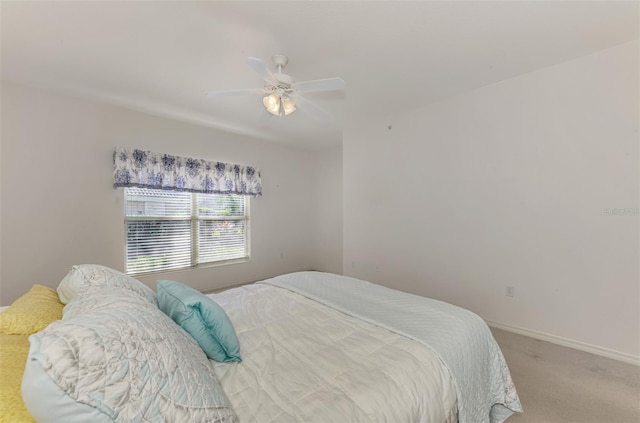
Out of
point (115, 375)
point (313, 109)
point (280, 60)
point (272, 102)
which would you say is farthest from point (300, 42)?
point (115, 375)

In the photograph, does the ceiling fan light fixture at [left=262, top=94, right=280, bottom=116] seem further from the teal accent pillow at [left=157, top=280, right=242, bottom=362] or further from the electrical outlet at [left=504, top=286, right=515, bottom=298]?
the electrical outlet at [left=504, top=286, right=515, bottom=298]

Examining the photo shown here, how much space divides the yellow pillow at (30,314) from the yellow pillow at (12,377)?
58mm

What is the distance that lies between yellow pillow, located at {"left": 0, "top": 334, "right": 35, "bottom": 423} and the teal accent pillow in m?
0.47

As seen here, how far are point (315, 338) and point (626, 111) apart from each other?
3.16m

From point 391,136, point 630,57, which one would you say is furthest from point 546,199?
point 391,136

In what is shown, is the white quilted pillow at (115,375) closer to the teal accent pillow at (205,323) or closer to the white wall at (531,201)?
the teal accent pillow at (205,323)

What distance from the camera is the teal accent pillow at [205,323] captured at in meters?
1.20

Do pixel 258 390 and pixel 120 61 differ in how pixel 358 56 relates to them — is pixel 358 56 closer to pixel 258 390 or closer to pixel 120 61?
→ pixel 120 61

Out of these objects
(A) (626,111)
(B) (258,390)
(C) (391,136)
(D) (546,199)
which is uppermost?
(C) (391,136)

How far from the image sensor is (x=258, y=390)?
1042mm

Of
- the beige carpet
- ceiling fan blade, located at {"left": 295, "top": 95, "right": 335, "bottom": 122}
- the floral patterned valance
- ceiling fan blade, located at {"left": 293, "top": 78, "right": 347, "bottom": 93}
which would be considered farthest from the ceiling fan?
the beige carpet

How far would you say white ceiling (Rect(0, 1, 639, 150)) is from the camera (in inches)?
75.0

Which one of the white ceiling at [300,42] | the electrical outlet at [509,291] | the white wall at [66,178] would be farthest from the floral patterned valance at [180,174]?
the electrical outlet at [509,291]

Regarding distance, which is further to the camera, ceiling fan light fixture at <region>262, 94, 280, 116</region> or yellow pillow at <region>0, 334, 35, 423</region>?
ceiling fan light fixture at <region>262, 94, 280, 116</region>
